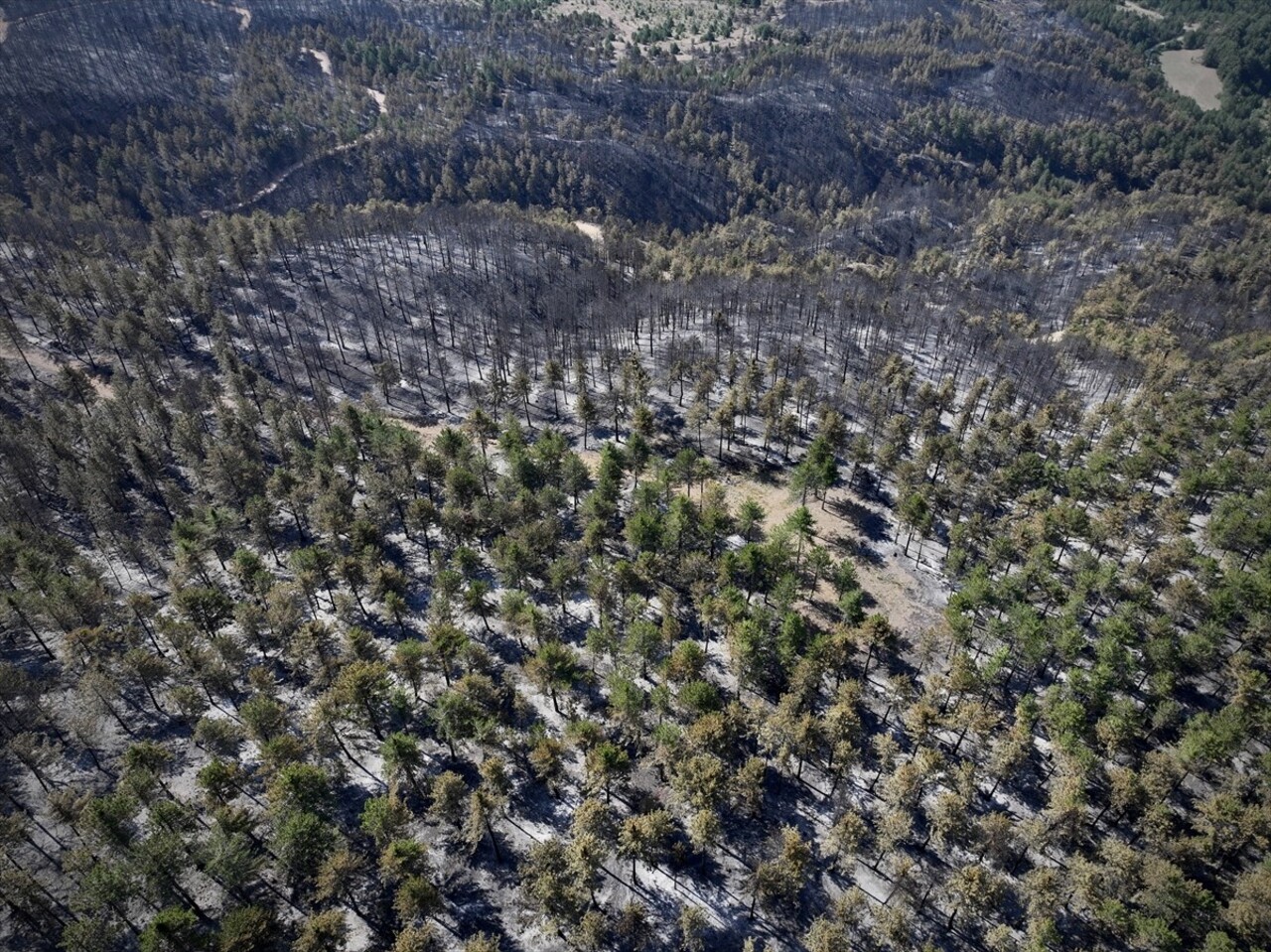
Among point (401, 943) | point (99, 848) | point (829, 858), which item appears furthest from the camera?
point (829, 858)

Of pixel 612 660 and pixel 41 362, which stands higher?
pixel 612 660

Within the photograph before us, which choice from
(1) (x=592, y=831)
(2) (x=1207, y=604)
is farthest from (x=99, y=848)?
(2) (x=1207, y=604)

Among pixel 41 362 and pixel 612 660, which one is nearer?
pixel 612 660

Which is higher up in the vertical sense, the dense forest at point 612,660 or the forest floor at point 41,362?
the dense forest at point 612,660

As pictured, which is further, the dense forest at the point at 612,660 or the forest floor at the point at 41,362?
the forest floor at the point at 41,362

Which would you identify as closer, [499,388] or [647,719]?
[647,719]

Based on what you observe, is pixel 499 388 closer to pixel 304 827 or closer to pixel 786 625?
pixel 786 625

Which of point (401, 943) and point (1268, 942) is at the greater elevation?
point (1268, 942)

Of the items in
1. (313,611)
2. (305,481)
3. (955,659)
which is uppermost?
(955,659)

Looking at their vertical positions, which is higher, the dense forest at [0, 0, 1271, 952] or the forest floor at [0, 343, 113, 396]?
the dense forest at [0, 0, 1271, 952]

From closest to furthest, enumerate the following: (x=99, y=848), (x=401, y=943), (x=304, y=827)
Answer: (x=401, y=943)
(x=304, y=827)
(x=99, y=848)

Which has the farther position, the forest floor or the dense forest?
the forest floor
